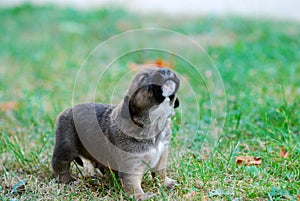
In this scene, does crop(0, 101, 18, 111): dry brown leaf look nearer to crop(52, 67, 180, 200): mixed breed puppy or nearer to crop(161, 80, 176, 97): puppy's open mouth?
crop(52, 67, 180, 200): mixed breed puppy

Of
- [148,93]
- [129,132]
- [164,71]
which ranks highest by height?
[164,71]

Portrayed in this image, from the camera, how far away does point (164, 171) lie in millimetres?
3619

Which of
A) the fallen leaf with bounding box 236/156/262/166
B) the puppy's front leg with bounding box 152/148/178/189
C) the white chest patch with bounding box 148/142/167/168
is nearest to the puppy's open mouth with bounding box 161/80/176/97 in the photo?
the white chest patch with bounding box 148/142/167/168

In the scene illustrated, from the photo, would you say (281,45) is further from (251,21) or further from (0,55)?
(0,55)

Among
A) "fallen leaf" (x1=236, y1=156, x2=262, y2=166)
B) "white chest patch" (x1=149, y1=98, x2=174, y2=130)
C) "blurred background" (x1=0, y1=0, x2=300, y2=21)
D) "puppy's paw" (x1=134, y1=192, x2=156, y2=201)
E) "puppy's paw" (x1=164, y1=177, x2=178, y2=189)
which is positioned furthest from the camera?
"blurred background" (x1=0, y1=0, x2=300, y2=21)

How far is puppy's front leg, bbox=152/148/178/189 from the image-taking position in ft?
11.7

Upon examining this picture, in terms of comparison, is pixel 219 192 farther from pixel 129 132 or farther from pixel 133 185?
→ pixel 129 132

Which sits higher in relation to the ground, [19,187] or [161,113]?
[161,113]

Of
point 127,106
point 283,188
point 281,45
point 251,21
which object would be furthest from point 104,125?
point 251,21

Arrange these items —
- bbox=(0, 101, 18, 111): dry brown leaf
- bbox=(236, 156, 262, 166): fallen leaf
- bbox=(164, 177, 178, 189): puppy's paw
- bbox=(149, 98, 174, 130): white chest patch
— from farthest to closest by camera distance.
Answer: bbox=(0, 101, 18, 111): dry brown leaf → bbox=(236, 156, 262, 166): fallen leaf → bbox=(164, 177, 178, 189): puppy's paw → bbox=(149, 98, 174, 130): white chest patch

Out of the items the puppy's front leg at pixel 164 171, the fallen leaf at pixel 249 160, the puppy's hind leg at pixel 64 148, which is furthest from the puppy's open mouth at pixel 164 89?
the fallen leaf at pixel 249 160

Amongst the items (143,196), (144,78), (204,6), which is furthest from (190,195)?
(204,6)

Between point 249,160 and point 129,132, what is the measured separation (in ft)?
3.61

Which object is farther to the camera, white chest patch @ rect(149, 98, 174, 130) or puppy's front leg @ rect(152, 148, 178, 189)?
puppy's front leg @ rect(152, 148, 178, 189)
